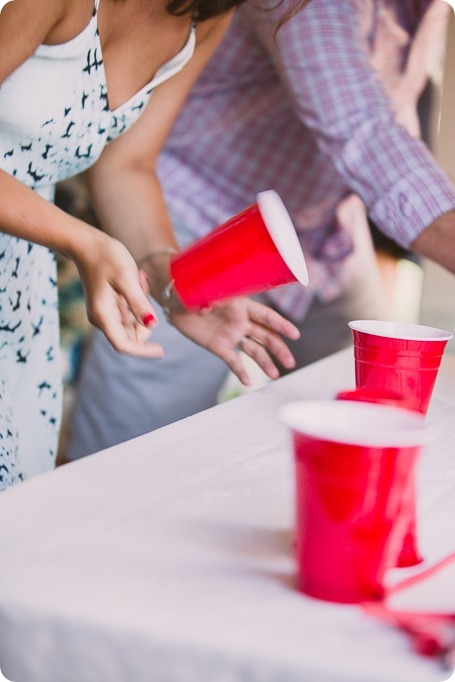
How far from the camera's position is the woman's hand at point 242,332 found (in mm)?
1206

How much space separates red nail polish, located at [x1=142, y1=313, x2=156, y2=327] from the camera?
0.89 metres

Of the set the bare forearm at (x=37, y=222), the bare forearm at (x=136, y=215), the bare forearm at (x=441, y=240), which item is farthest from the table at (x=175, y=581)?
the bare forearm at (x=441, y=240)

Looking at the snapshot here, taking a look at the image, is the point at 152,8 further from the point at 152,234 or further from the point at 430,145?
the point at 430,145

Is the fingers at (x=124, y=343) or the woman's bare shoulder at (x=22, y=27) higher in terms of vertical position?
the woman's bare shoulder at (x=22, y=27)

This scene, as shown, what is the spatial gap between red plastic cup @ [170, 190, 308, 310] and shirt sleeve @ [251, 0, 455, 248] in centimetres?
67

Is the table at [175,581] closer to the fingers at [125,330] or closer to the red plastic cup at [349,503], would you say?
the red plastic cup at [349,503]

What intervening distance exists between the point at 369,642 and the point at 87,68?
85 centimetres

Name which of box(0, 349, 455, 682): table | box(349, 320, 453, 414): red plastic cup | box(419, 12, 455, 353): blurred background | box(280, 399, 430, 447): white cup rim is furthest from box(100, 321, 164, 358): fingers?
box(419, 12, 455, 353): blurred background

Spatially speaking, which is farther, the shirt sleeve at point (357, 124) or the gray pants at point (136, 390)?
the gray pants at point (136, 390)

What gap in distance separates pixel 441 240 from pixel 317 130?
0.33m

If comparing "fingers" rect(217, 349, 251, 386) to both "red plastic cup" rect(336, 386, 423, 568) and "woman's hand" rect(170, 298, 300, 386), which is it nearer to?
"woman's hand" rect(170, 298, 300, 386)

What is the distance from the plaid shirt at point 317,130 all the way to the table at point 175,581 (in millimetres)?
839

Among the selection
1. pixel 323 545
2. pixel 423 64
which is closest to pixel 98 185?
pixel 323 545

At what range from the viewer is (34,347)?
48.7 inches
